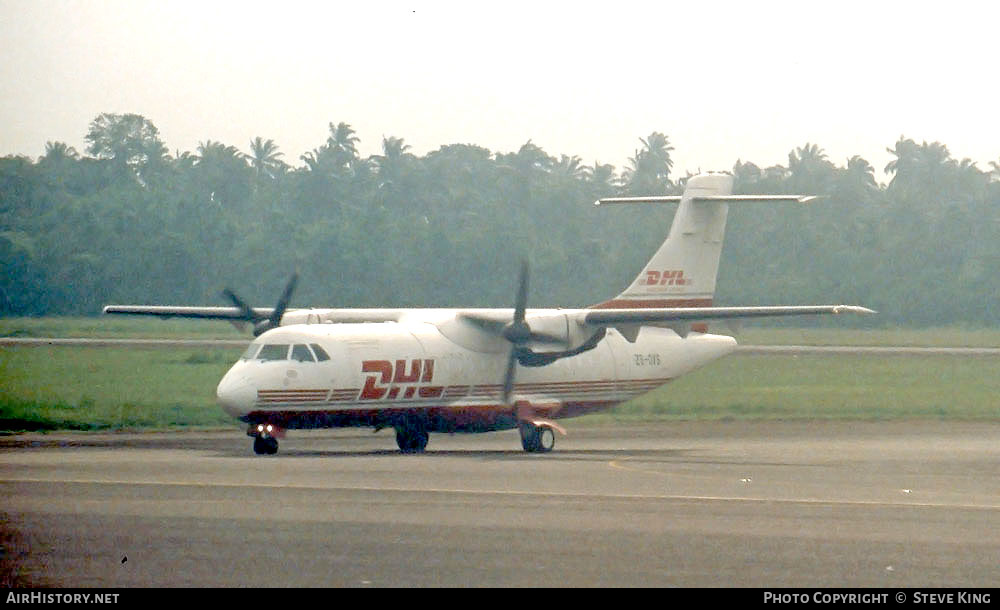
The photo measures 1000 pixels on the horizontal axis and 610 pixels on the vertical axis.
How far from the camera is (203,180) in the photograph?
73688 mm

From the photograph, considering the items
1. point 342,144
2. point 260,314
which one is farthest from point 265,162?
point 260,314

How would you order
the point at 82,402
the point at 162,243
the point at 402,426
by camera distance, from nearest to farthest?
the point at 402,426, the point at 82,402, the point at 162,243

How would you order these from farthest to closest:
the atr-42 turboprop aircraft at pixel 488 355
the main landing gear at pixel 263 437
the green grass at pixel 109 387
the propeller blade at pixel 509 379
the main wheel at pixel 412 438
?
the green grass at pixel 109 387, the propeller blade at pixel 509 379, the main wheel at pixel 412 438, the atr-42 turboprop aircraft at pixel 488 355, the main landing gear at pixel 263 437

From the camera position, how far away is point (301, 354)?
2500 centimetres

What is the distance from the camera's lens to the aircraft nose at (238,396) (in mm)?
24125

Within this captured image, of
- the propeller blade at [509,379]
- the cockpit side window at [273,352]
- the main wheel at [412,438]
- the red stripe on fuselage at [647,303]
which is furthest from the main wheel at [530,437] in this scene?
the cockpit side window at [273,352]

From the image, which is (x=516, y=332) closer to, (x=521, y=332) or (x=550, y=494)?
(x=521, y=332)

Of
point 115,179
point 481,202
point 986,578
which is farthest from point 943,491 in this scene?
point 115,179

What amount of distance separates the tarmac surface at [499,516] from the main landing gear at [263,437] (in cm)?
24

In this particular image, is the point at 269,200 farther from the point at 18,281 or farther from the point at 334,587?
the point at 334,587

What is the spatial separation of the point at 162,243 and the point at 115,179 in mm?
10914

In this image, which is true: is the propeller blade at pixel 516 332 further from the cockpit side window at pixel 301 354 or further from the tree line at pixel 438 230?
the tree line at pixel 438 230

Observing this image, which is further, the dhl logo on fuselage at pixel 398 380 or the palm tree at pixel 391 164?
the palm tree at pixel 391 164

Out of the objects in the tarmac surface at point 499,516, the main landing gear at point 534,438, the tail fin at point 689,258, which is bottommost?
the main landing gear at point 534,438
